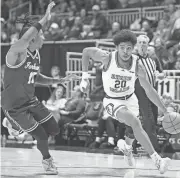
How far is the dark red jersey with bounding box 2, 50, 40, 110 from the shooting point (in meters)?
6.69

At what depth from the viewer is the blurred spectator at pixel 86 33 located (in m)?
14.4

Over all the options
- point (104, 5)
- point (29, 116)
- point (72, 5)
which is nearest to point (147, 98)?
point (29, 116)

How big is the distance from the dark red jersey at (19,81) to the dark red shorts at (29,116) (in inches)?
2.8

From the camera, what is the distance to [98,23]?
15.5 m

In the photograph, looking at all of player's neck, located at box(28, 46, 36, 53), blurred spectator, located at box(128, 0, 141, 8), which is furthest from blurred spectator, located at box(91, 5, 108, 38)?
player's neck, located at box(28, 46, 36, 53)

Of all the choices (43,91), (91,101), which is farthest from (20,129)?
(43,91)

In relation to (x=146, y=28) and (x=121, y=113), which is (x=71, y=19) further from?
(x=121, y=113)

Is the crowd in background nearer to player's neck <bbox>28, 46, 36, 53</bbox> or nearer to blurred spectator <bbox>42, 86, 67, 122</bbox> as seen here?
blurred spectator <bbox>42, 86, 67, 122</bbox>

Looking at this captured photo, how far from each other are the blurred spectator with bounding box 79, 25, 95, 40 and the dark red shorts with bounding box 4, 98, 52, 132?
25.0ft

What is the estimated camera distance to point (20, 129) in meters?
7.02

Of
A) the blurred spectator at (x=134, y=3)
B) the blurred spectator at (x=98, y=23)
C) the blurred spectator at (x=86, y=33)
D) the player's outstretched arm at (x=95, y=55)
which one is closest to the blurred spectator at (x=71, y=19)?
the blurred spectator at (x=98, y=23)

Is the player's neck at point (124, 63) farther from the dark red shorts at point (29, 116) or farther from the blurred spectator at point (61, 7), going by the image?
the blurred spectator at point (61, 7)

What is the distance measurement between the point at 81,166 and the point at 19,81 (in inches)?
69.7

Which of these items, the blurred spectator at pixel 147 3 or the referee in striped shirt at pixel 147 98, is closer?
the referee in striped shirt at pixel 147 98
